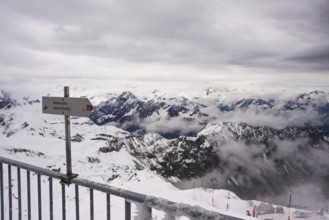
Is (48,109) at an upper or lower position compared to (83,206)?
upper

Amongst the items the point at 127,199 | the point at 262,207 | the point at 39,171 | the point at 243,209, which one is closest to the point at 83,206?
the point at 39,171

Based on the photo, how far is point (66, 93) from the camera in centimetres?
515

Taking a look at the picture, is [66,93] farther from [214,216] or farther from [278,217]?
[278,217]

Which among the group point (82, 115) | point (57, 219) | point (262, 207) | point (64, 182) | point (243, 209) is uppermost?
point (82, 115)

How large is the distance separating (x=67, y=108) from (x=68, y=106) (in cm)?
4

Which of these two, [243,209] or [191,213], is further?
[243,209]

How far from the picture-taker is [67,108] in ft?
16.5

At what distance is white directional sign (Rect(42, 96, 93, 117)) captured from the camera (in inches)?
189

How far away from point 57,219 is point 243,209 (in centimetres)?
7268

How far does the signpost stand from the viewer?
4.77 metres

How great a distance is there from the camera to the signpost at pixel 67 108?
188 inches

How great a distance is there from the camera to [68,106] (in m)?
5.00

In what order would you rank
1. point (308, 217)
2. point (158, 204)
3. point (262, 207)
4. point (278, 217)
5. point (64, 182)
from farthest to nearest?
1. point (262, 207)
2. point (278, 217)
3. point (308, 217)
4. point (64, 182)
5. point (158, 204)

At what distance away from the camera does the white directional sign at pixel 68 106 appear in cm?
479
